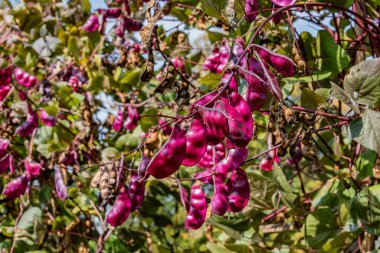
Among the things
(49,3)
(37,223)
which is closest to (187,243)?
(37,223)

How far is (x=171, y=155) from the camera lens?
2.52 ft

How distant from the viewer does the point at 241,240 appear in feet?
5.21

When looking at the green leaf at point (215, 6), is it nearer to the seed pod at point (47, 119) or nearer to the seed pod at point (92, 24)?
the seed pod at point (47, 119)

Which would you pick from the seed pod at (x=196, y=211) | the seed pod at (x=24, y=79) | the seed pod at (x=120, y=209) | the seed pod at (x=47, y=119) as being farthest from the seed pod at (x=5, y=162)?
the seed pod at (x=196, y=211)

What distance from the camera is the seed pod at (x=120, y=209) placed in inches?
45.3

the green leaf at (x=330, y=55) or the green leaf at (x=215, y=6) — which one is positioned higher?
the green leaf at (x=215, y=6)

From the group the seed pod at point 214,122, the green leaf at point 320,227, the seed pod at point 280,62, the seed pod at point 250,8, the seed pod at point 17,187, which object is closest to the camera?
the seed pod at point 214,122

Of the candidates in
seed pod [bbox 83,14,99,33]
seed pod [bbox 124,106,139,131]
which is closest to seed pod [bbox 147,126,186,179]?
seed pod [bbox 124,106,139,131]

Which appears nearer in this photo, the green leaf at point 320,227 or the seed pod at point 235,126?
the seed pod at point 235,126

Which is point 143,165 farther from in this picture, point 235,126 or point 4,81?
point 4,81

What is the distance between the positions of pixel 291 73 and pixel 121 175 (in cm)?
45

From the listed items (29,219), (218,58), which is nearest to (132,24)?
(218,58)

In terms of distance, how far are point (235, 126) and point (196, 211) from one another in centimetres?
37

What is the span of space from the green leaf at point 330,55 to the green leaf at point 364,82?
0.90ft
